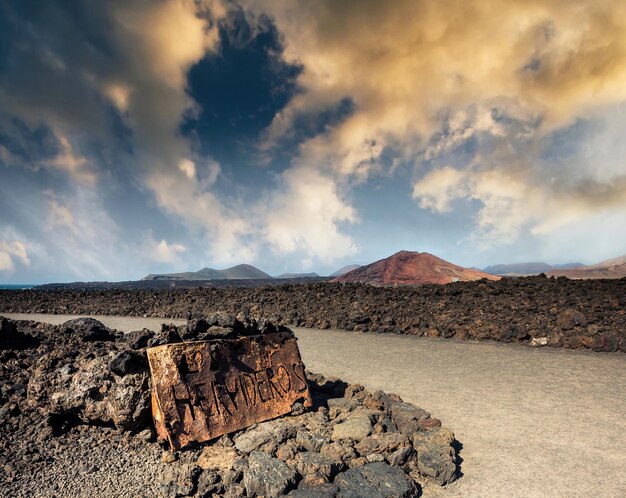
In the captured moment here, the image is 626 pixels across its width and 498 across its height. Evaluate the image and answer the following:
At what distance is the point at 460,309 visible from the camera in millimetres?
13648

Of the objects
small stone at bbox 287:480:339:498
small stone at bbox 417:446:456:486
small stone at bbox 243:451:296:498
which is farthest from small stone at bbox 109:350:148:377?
small stone at bbox 417:446:456:486

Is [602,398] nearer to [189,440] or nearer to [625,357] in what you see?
[625,357]

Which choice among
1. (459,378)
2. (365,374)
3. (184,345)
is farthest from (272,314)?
(184,345)

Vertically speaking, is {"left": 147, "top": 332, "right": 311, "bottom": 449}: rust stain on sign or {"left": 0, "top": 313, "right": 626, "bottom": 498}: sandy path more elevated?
{"left": 147, "top": 332, "right": 311, "bottom": 449}: rust stain on sign

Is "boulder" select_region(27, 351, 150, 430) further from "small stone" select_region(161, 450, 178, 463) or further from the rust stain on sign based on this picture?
"small stone" select_region(161, 450, 178, 463)

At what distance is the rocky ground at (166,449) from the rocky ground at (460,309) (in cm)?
205

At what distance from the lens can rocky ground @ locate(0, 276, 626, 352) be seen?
10820 millimetres

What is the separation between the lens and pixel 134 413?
4465 mm

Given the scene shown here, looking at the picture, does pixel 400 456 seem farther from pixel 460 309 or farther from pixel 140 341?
pixel 460 309

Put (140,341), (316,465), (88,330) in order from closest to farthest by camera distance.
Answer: (316,465), (140,341), (88,330)

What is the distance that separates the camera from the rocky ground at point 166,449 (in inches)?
Result: 145

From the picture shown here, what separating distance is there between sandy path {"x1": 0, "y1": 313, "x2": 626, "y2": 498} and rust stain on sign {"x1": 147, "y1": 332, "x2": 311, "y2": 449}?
2.53 metres

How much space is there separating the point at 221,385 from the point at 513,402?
17.0 feet

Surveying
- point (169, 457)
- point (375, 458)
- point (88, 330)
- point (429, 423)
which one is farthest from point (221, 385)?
point (88, 330)
